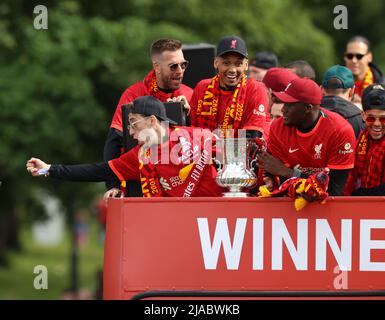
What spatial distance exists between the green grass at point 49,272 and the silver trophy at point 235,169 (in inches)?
756

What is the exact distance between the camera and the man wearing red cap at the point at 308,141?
8.52 m

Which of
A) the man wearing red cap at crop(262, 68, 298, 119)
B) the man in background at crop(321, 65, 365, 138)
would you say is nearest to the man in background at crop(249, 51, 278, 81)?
the man in background at crop(321, 65, 365, 138)

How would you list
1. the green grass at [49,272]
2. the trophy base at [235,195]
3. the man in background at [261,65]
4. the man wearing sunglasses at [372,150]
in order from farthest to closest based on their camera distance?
the green grass at [49,272] < the man in background at [261,65] < the man wearing sunglasses at [372,150] < the trophy base at [235,195]

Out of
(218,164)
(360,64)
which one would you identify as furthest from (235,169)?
(360,64)

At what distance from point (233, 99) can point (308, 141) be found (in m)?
1.14

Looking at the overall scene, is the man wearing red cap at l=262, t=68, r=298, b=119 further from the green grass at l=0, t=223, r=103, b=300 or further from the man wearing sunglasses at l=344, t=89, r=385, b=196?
the green grass at l=0, t=223, r=103, b=300

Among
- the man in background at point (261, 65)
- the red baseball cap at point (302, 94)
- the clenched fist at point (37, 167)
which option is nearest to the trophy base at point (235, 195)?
the red baseball cap at point (302, 94)

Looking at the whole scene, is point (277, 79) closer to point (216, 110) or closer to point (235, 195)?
point (216, 110)

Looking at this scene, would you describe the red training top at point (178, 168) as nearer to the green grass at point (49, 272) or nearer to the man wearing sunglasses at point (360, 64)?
the man wearing sunglasses at point (360, 64)

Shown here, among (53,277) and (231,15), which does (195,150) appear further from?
(53,277)

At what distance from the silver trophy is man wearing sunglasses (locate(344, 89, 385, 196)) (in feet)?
2.68

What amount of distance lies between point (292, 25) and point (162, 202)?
15800 millimetres

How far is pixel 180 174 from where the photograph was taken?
8.73 m

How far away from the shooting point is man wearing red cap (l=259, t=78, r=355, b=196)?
336 inches
